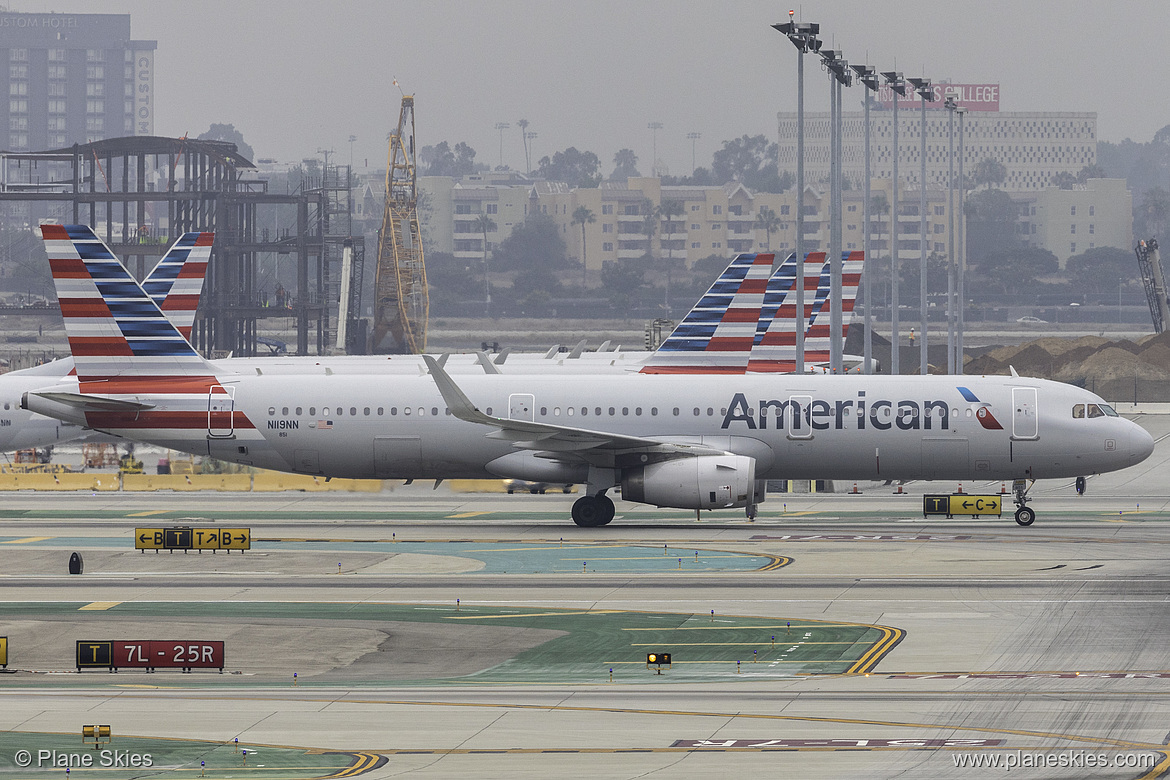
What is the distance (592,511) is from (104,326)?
16.2m

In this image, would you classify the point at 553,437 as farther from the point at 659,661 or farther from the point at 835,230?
the point at 659,661

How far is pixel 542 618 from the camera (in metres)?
32.5

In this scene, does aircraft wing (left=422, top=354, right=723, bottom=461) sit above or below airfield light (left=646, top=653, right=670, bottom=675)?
above

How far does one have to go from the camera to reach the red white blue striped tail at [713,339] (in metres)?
69.4

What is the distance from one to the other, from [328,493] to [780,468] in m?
20.5

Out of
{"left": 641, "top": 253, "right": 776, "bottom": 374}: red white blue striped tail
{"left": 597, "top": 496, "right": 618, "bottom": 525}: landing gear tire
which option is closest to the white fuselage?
{"left": 597, "top": 496, "right": 618, "bottom": 525}: landing gear tire

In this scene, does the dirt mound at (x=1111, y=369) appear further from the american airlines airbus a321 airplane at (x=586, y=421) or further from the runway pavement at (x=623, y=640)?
the american airlines airbus a321 airplane at (x=586, y=421)

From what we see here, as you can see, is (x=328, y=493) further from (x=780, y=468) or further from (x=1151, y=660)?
(x=1151, y=660)

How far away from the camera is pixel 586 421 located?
47.9 meters

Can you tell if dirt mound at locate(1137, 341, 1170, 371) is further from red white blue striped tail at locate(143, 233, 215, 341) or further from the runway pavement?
red white blue striped tail at locate(143, 233, 215, 341)

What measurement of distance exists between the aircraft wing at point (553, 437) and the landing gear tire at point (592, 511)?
1.64m

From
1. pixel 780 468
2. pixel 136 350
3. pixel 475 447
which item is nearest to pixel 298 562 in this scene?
pixel 475 447

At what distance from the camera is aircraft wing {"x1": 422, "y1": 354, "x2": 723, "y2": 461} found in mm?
44500

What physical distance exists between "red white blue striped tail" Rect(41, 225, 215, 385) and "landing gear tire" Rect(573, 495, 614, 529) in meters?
12.1
